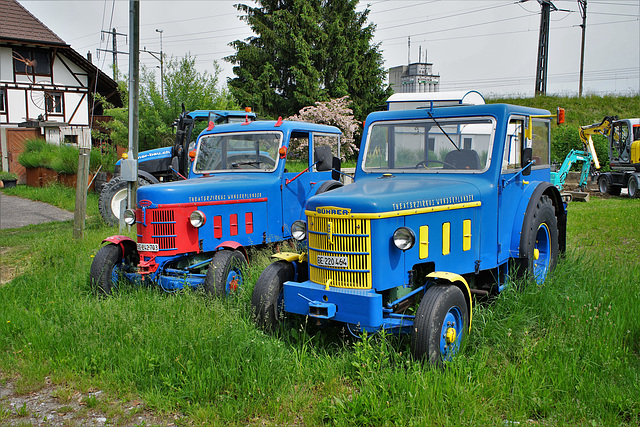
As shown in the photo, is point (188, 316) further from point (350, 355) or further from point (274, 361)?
point (350, 355)

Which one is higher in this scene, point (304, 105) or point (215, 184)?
point (304, 105)

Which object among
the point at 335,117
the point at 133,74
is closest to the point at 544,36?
the point at 335,117

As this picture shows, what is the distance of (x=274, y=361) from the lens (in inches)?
169

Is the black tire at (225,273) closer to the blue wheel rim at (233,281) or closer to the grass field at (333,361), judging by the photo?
the blue wheel rim at (233,281)

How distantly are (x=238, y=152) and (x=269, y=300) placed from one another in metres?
3.38

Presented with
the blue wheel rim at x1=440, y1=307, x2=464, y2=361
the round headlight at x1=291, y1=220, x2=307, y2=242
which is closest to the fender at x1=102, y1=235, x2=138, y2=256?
the round headlight at x1=291, y1=220, x2=307, y2=242

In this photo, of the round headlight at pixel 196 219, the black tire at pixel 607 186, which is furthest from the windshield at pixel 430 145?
the black tire at pixel 607 186

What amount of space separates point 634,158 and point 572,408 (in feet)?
59.6

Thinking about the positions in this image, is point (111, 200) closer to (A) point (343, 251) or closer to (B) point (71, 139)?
(A) point (343, 251)

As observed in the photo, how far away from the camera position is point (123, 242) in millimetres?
6684

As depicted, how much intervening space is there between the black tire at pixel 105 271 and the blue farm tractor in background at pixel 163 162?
487 centimetres

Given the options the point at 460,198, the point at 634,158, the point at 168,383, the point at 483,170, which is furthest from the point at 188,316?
the point at 634,158

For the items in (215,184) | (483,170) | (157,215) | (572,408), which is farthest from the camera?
(215,184)

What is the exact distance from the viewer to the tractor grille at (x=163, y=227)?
6.31 metres
